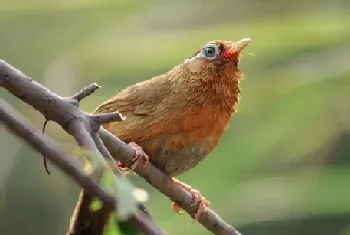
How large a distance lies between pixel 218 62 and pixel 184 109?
0.78 ft

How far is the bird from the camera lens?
223cm

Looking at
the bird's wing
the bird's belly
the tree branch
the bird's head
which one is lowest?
the tree branch

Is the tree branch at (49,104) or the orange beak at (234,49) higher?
the orange beak at (234,49)

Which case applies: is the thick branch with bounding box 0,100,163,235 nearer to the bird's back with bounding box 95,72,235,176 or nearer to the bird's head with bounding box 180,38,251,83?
the bird's back with bounding box 95,72,235,176

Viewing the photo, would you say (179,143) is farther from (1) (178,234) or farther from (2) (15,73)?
(2) (15,73)

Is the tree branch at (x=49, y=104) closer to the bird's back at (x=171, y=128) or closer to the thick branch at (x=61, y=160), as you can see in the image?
the thick branch at (x=61, y=160)

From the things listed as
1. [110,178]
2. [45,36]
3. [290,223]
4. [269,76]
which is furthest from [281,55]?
[45,36]

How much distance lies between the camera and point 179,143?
224 cm

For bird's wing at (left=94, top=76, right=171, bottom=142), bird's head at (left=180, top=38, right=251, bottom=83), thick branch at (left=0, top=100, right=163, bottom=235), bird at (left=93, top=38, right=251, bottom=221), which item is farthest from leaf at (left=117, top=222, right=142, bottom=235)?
bird's head at (left=180, top=38, right=251, bottom=83)

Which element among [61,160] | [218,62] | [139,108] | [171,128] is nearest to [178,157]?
[171,128]

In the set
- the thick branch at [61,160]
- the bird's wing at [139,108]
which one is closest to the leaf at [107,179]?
the thick branch at [61,160]

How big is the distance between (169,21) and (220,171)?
1.02 m

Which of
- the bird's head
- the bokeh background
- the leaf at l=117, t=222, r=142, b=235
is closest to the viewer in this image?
the leaf at l=117, t=222, r=142, b=235

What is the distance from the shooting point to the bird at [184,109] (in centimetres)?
223
